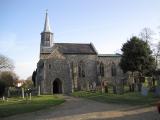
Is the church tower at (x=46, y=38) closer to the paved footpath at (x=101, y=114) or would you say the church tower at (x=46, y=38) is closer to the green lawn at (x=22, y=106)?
the green lawn at (x=22, y=106)

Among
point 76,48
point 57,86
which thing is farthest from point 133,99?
point 76,48

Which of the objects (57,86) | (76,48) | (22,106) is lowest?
(22,106)

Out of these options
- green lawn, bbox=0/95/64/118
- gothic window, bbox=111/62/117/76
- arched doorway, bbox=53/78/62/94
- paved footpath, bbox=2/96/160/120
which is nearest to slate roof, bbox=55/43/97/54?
gothic window, bbox=111/62/117/76

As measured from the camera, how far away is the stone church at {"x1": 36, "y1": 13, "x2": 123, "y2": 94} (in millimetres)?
48719

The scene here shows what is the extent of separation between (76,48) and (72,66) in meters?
4.70

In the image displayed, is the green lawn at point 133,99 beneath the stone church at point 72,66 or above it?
beneath

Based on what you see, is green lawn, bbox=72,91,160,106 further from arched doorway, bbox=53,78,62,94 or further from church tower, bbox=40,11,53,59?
church tower, bbox=40,11,53,59

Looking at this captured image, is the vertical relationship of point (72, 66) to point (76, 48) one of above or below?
below

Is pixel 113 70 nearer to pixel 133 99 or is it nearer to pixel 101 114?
pixel 133 99

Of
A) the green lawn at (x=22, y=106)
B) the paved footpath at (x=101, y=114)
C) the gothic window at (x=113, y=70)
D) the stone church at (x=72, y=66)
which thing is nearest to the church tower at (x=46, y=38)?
the stone church at (x=72, y=66)

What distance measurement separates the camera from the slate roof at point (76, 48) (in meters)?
57.2

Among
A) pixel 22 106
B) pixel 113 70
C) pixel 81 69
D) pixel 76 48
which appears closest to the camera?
pixel 22 106

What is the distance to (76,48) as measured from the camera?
193ft

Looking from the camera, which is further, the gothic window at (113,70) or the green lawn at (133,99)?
the gothic window at (113,70)
